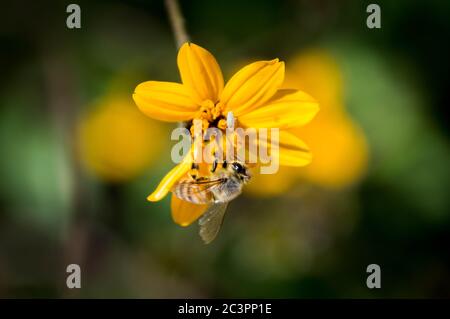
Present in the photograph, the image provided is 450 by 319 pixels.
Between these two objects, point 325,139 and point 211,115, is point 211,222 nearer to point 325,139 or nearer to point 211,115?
point 211,115

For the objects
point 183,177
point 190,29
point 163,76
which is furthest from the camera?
point 190,29

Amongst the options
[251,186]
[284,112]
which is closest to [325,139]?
[251,186]

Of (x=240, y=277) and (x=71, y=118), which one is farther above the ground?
(x=71, y=118)

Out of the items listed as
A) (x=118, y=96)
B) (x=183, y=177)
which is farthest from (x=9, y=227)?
(x=183, y=177)

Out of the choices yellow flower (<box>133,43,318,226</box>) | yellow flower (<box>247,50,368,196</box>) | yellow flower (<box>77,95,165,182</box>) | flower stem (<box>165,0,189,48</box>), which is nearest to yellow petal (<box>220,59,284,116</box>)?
yellow flower (<box>133,43,318,226</box>)

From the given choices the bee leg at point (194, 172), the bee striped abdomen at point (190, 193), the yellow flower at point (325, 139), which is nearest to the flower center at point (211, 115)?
the bee leg at point (194, 172)

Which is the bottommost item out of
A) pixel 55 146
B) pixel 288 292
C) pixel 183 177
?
pixel 288 292

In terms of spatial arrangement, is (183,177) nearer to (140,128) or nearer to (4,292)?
(140,128)
